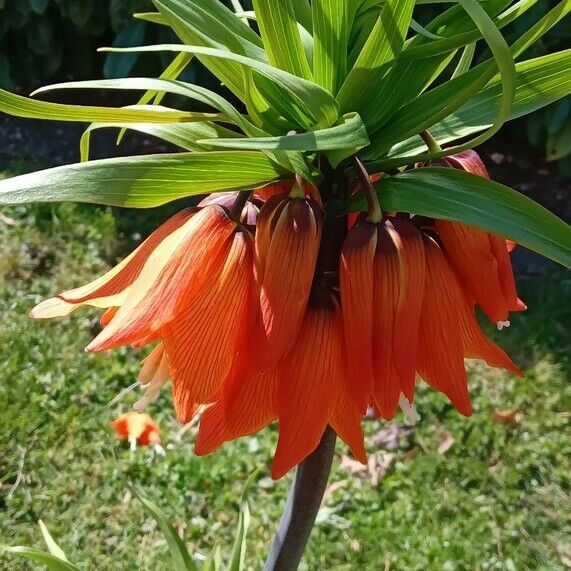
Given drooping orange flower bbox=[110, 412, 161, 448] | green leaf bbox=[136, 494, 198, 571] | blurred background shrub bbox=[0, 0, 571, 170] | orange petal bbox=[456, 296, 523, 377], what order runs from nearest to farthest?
orange petal bbox=[456, 296, 523, 377], green leaf bbox=[136, 494, 198, 571], drooping orange flower bbox=[110, 412, 161, 448], blurred background shrub bbox=[0, 0, 571, 170]

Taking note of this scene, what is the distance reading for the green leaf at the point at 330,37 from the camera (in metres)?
0.66

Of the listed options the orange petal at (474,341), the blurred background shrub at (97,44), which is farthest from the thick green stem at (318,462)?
the blurred background shrub at (97,44)

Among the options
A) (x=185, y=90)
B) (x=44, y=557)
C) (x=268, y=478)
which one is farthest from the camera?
(x=268, y=478)

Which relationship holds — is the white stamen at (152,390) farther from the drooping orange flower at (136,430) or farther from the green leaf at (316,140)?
the drooping orange flower at (136,430)

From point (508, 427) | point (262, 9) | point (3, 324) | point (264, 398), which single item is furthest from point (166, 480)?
point (262, 9)

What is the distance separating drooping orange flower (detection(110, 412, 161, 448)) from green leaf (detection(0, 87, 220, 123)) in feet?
4.50

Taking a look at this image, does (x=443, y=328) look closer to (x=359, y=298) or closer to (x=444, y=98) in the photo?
(x=359, y=298)

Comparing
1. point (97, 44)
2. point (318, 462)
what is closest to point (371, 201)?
point (318, 462)

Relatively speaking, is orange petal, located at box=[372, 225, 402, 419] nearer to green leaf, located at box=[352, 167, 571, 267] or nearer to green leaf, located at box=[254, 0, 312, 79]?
green leaf, located at box=[352, 167, 571, 267]

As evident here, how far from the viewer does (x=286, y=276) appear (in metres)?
0.60

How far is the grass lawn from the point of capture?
5.74 ft

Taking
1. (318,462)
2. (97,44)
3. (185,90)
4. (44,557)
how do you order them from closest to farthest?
(185,90)
(318,462)
(44,557)
(97,44)

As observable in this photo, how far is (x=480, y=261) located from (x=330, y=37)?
0.74 ft

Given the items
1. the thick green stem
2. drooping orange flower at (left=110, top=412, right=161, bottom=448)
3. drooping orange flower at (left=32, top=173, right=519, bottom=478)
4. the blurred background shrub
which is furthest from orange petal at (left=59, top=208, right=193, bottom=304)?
the blurred background shrub
